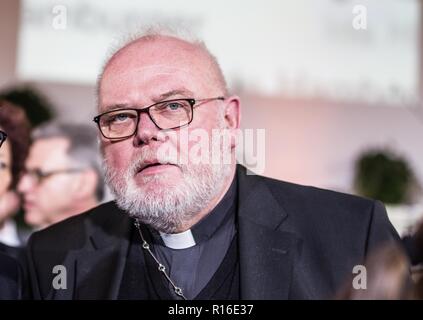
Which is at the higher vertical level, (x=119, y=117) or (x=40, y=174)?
(x=119, y=117)

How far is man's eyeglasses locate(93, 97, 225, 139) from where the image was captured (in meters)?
1.00

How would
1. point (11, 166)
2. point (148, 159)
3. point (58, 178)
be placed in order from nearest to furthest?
point (148, 159) < point (11, 166) < point (58, 178)

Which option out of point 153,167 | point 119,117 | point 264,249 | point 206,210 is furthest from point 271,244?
point 119,117

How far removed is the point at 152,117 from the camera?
1.00 metres

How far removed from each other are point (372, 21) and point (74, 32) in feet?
3.67

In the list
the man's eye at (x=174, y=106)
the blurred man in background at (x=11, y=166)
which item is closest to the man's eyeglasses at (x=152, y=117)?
the man's eye at (x=174, y=106)

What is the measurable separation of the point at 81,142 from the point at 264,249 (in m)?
0.95

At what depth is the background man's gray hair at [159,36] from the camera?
1.08 meters

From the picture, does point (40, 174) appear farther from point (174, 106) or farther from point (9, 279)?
point (174, 106)

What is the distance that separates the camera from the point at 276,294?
39.1 inches

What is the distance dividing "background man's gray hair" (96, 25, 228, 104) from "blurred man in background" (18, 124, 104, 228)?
0.57m

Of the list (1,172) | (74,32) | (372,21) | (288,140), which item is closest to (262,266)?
(1,172)

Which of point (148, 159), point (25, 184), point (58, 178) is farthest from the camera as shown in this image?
point (58, 178)

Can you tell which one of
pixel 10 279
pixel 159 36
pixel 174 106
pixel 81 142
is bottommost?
pixel 10 279
